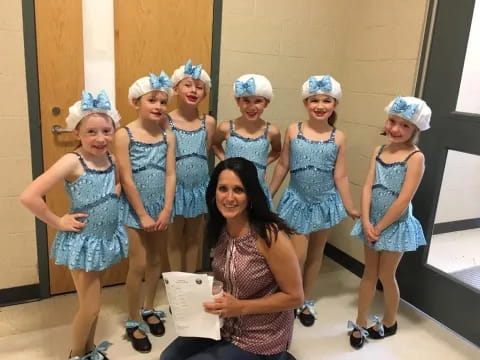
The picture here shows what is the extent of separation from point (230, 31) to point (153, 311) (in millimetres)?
1728

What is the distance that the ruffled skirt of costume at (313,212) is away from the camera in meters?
2.32

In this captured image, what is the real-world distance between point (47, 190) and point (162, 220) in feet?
1.89

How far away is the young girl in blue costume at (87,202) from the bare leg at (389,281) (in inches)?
52.3

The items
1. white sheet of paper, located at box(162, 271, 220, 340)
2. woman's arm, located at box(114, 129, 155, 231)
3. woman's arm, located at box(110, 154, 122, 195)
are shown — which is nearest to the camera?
white sheet of paper, located at box(162, 271, 220, 340)

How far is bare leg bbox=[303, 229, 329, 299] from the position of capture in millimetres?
2453

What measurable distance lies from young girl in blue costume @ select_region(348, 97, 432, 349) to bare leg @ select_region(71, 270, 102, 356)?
1.31 metres

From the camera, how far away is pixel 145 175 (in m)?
2.08

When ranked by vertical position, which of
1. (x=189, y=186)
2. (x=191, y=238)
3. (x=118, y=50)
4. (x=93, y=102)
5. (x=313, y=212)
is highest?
(x=118, y=50)

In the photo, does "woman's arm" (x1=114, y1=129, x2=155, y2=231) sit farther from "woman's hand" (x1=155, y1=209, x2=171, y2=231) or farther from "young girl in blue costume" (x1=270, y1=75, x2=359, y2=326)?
"young girl in blue costume" (x1=270, y1=75, x2=359, y2=326)

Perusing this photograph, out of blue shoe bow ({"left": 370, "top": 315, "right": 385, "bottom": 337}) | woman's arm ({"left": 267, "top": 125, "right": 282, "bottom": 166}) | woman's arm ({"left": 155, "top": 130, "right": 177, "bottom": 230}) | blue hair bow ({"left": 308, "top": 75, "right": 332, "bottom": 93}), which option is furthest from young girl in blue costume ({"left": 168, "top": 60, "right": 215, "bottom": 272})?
blue shoe bow ({"left": 370, "top": 315, "right": 385, "bottom": 337})

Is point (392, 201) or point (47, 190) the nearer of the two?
point (47, 190)

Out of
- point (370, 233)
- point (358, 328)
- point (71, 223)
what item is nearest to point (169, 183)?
point (71, 223)

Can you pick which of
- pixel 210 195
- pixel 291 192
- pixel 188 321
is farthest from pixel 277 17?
pixel 188 321

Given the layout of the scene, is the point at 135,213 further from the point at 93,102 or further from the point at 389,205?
the point at 389,205
